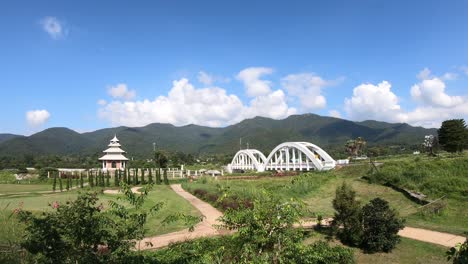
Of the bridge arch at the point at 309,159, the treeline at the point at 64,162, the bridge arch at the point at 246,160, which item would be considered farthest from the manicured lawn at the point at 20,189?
the bridge arch at the point at 246,160

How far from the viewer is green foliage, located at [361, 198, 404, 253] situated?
12156 mm

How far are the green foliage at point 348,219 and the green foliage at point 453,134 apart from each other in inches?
1274

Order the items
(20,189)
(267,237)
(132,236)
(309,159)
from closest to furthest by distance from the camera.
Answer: (267,237), (132,236), (20,189), (309,159)

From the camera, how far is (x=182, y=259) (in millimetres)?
8539

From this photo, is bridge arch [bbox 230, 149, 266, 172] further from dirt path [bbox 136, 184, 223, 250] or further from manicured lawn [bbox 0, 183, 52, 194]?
dirt path [bbox 136, 184, 223, 250]

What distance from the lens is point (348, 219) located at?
1339cm

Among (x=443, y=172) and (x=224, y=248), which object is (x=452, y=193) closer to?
(x=443, y=172)

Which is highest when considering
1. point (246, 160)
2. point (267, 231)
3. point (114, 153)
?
point (114, 153)

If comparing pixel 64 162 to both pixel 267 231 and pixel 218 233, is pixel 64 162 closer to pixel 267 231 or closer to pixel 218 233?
pixel 218 233

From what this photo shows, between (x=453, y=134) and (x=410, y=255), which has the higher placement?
(x=453, y=134)

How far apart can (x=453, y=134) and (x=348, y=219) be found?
33.4 meters

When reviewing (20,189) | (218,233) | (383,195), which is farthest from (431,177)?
(20,189)

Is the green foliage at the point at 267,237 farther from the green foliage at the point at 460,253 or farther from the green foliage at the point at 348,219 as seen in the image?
the green foliage at the point at 348,219

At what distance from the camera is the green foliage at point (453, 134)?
3988 cm
